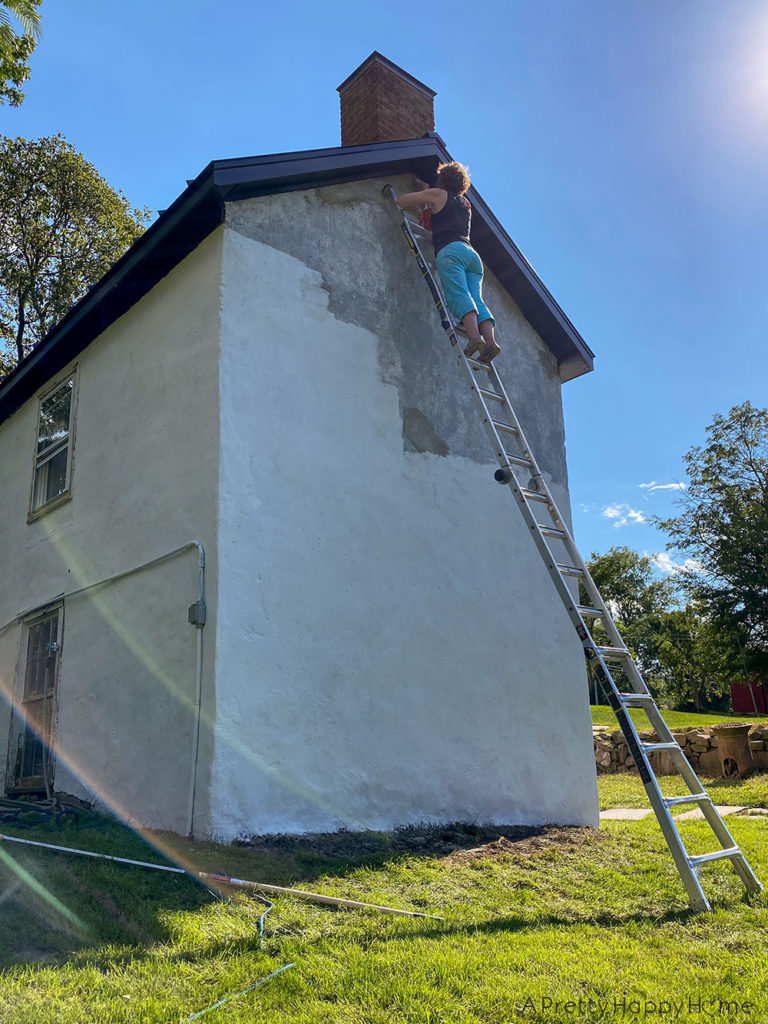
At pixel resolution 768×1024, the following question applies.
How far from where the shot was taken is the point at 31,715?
9.29 meters

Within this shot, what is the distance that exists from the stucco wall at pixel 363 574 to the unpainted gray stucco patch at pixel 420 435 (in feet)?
0.07

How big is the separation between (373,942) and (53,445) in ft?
25.6

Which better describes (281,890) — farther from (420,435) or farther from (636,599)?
(636,599)

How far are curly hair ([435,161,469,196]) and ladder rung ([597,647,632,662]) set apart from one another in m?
5.31

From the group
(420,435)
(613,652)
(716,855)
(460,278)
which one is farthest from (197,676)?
(460,278)

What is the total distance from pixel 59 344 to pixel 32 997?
777 centimetres

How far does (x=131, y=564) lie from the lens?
7754 millimetres

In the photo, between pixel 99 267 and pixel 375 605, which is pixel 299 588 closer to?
pixel 375 605

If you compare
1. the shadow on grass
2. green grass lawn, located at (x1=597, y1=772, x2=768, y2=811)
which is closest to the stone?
green grass lawn, located at (x1=597, y1=772, x2=768, y2=811)

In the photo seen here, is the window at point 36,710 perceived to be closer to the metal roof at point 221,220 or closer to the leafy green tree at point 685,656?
the metal roof at point 221,220

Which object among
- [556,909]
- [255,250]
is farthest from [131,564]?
[556,909]

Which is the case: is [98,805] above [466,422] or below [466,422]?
below

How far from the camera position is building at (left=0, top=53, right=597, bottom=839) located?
6.61 m

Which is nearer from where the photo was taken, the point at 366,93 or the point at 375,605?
the point at 375,605
